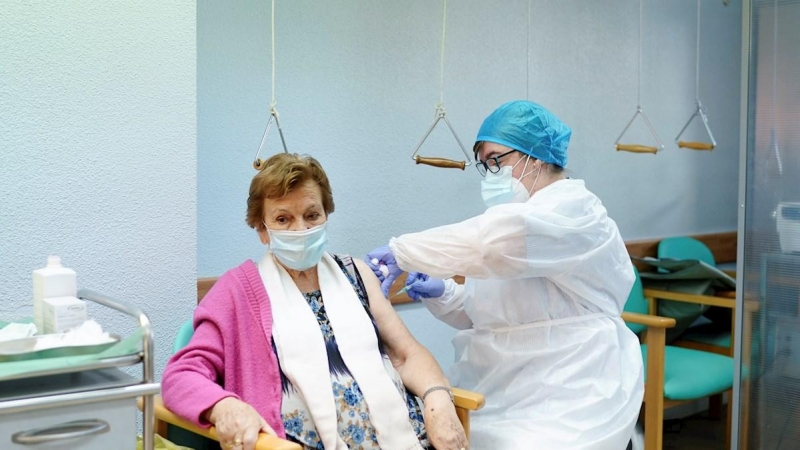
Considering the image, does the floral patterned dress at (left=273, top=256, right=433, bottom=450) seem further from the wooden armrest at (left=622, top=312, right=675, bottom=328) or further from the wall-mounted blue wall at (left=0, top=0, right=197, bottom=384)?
the wooden armrest at (left=622, top=312, right=675, bottom=328)

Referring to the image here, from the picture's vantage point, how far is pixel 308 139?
8.75ft

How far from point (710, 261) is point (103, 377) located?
3.29 m

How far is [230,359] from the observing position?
1.84 meters

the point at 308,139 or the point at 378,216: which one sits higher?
the point at 308,139

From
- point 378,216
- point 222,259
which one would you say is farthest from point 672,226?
point 222,259

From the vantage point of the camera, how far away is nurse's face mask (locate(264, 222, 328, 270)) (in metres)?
1.92

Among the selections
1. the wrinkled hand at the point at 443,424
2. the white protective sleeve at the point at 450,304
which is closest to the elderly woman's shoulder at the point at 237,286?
the wrinkled hand at the point at 443,424

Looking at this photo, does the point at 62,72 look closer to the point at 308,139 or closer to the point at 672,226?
the point at 308,139

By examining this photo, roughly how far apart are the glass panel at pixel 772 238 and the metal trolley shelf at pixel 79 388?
89.5 inches

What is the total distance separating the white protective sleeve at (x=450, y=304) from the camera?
2367 mm

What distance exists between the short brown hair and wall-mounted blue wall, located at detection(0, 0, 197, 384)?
20 cm

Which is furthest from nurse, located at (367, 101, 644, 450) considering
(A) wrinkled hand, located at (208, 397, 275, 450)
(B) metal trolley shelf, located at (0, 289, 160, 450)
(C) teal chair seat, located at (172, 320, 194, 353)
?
(B) metal trolley shelf, located at (0, 289, 160, 450)

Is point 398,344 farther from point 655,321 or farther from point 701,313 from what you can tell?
point 701,313

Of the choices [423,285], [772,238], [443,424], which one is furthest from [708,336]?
[443,424]
